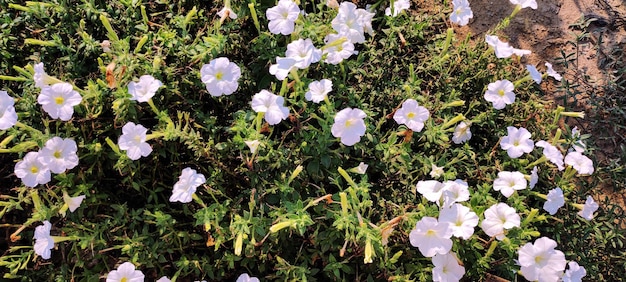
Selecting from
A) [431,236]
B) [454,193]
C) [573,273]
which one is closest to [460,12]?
[454,193]

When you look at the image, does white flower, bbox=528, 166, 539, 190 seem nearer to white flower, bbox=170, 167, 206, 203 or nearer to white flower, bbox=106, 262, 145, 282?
white flower, bbox=170, 167, 206, 203

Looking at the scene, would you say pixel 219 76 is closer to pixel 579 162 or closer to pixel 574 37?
pixel 579 162

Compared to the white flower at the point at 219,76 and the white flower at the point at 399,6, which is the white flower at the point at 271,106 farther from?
the white flower at the point at 399,6

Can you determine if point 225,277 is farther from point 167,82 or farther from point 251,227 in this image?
point 167,82

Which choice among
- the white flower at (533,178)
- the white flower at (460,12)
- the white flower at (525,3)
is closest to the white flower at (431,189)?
the white flower at (533,178)

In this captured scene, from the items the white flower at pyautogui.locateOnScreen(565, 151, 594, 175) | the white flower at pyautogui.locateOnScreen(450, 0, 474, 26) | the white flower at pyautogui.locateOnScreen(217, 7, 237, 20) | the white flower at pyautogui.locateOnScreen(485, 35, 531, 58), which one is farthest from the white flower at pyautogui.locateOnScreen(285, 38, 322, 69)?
the white flower at pyautogui.locateOnScreen(565, 151, 594, 175)
